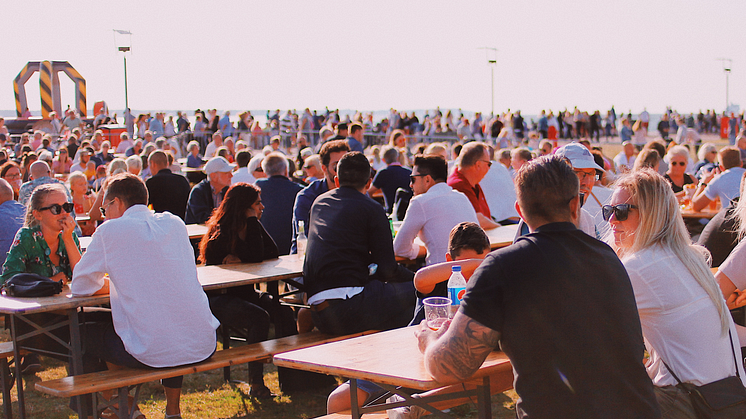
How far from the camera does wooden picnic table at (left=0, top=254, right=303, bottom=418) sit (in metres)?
3.55

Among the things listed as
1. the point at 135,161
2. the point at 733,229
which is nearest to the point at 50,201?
the point at 733,229

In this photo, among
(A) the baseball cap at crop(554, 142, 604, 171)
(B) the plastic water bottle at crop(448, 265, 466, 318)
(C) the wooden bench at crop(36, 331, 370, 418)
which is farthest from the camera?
(A) the baseball cap at crop(554, 142, 604, 171)

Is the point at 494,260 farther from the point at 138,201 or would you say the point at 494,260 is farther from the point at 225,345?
the point at 225,345

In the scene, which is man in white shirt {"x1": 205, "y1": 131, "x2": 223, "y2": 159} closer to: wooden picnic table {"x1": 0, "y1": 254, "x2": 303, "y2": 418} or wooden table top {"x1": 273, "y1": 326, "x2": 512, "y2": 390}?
wooden picnic table {"x1": 0, "y1": 254, "x2": 303, "y2": 418}

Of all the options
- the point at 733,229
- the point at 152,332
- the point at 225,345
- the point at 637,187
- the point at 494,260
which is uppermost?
the point at 637,187

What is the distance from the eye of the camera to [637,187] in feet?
8.19

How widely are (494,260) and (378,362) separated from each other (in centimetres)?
83

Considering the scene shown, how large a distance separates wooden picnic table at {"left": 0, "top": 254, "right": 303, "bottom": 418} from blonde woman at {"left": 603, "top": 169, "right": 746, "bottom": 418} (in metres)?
2.53

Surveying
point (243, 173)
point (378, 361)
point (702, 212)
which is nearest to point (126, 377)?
point (378, 361)

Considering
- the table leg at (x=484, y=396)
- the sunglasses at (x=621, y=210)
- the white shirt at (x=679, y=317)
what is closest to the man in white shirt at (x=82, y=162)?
the table leg at (x=484, y=396)

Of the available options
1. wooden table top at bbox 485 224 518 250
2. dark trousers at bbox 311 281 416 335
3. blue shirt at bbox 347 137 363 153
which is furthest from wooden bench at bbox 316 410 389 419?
blue shirt at bbox 347 137 363 153

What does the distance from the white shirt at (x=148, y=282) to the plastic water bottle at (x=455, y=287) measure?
1.55 meters

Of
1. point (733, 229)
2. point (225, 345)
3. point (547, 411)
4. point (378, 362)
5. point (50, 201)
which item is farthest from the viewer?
point (225, 345)

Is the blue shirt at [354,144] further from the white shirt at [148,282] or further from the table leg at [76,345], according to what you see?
the table leg at [76,345]
